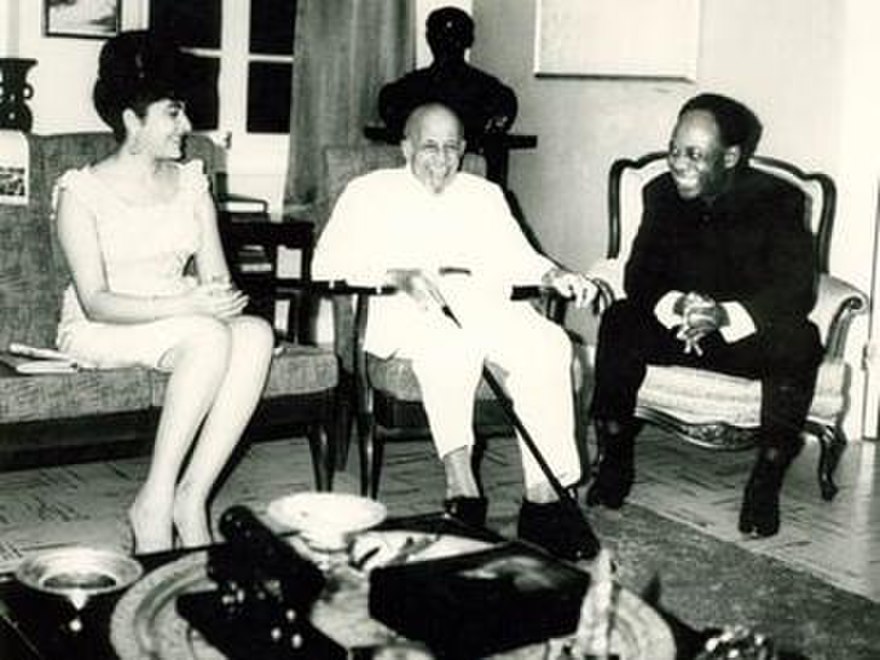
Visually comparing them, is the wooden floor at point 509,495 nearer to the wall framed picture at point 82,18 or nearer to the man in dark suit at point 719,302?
→ the man in dark suit at point 719,302

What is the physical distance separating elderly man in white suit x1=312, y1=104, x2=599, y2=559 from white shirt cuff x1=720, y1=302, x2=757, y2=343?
403 millimetres

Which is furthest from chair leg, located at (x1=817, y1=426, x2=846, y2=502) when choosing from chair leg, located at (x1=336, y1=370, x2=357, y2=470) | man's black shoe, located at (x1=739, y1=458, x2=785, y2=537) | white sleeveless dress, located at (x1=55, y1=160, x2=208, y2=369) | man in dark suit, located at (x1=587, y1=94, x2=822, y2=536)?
white sleeveless dress, located at (x1=55, y1=160, x2=208, y2=369)

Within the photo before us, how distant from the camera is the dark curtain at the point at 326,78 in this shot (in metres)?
5.25

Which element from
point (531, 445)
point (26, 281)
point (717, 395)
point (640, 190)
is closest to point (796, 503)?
point (717, 395)

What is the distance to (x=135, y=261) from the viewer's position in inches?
136

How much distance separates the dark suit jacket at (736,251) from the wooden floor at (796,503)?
569 millimetres

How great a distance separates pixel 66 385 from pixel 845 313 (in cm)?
224

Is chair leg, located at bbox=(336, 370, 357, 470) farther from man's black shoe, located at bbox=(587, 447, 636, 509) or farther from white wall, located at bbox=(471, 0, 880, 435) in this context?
white wall, located at bbox=(471, 0, 880, 435)

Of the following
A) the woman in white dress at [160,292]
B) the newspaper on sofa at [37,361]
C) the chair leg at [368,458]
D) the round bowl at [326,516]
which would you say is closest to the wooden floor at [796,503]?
the chair leg at [368,458]

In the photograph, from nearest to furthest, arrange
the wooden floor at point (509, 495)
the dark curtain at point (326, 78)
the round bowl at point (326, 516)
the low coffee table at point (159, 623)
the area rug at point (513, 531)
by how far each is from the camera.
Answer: the low coffee table at point (159, 623), the round bowl at point (326, 516), the area rug at point (513, 531), the wooden floor at point (509, 495), the dark curtain at point (326, 78)

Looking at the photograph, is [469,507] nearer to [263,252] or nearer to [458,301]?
[458,301]

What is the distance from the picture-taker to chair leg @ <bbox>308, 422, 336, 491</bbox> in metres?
3.65

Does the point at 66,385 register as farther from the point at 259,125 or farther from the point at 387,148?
the point at 259,125

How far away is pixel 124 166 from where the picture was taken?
344 cm
